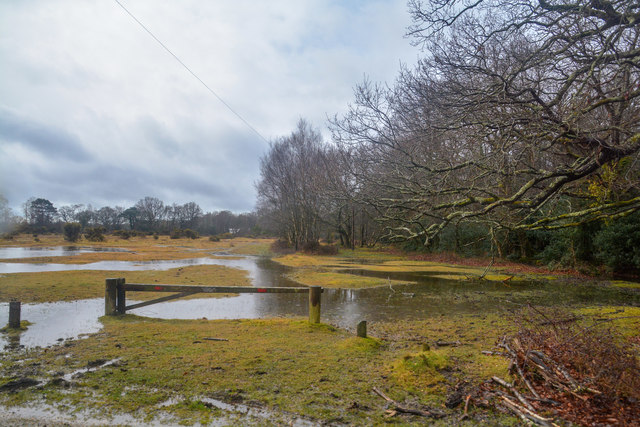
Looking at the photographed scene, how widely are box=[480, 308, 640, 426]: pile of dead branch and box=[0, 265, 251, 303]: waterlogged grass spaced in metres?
12.1

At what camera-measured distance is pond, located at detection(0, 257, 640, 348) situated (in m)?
9.05

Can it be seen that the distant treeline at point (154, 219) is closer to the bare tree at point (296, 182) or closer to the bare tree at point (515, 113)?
the bare tree at point (296, 182)

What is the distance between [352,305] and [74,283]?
36.0 feet

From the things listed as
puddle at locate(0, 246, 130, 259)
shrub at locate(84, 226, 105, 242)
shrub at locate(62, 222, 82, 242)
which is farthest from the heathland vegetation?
shrub at locate(84, 226, 105, 242)

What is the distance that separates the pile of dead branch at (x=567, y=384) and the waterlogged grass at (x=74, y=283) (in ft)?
39.6

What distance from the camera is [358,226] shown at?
53.2 metres

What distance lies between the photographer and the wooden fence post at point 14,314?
8007mm

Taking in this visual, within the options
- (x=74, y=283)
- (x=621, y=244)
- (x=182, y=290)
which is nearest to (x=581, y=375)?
(x=182, y=290)

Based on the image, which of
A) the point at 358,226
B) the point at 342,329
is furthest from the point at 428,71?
the point at 358,226

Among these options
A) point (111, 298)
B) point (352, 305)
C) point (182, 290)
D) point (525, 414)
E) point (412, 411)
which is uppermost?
point (182, 290)

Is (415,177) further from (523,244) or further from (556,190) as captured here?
(523,244)

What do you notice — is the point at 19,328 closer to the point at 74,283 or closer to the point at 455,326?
the point at 74,283

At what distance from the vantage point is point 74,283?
49.5 feet

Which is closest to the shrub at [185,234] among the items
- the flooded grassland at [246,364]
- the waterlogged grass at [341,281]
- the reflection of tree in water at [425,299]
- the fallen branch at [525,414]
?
the waterlogged grass at [341,281]
